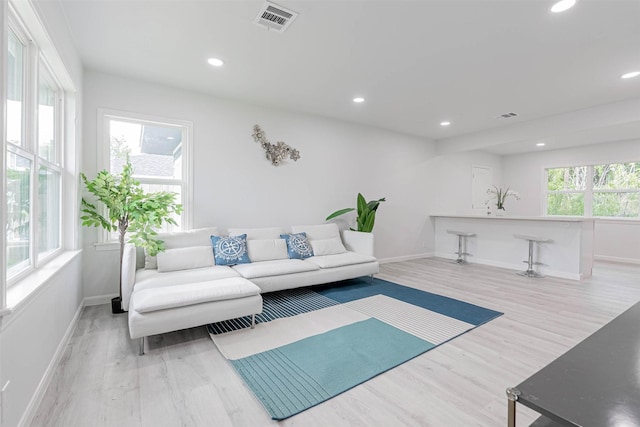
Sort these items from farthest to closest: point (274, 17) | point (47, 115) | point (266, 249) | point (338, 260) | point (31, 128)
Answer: point (338, 260) < point (266, 249) < point (47, 115) < point (274, 17) < point (31, 128)

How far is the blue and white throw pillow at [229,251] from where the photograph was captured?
3645mm

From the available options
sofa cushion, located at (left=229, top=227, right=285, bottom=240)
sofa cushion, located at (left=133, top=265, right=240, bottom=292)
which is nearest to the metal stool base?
sofa cushion, located at (left=229, top=227, right=285, bottom=240)

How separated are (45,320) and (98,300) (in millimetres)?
1771

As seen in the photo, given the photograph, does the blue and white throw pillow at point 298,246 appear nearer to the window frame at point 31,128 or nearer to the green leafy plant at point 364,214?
the green leafy plant at point 364,214

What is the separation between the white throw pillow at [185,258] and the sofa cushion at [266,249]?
0.53 meters

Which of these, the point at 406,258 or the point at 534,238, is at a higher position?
the point at 534,238

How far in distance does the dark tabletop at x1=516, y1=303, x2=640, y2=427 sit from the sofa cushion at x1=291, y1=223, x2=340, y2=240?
3787 millimetres

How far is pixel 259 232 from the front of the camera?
4230mm

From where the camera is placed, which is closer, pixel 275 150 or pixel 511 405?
pixel 511 405

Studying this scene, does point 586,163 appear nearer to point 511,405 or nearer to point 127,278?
point 511,405

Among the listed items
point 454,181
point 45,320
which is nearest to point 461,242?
point 454,181

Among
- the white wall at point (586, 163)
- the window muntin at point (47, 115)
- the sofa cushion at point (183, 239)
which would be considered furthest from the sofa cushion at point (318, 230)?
the white wall at point (586, 163)

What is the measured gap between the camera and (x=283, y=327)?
9.52 feet

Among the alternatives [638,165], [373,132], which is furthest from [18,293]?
[638,165]
